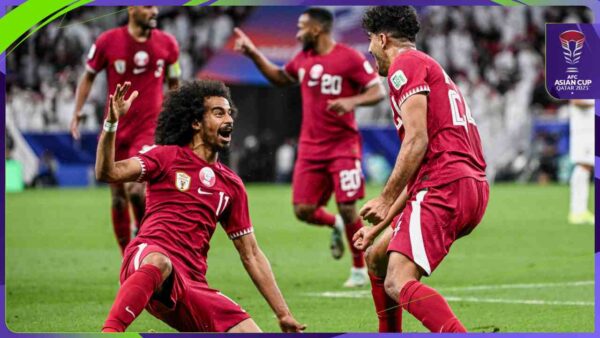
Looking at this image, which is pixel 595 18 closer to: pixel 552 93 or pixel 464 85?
pixel 552 93

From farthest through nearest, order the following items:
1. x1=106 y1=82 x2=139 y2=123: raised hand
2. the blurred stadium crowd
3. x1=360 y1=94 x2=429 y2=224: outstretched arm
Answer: the blurred stadium crowd, x1=360 y1=94 x2=429 y2=224: outstretched arm, x1=106 y1=82 x2=139 y2=123: raised hand

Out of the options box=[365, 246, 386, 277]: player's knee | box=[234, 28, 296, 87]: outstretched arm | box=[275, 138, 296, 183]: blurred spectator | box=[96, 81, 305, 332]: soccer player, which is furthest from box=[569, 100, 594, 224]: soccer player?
box=[275, 138, 296, 183]: blurred spectator

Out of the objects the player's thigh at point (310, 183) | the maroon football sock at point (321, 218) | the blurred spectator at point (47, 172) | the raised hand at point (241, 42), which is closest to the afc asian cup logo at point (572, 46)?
the raised hand at point (241, 42)

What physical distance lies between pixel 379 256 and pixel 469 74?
1666 cm

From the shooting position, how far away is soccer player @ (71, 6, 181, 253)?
32.7 ft

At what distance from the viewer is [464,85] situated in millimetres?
22547

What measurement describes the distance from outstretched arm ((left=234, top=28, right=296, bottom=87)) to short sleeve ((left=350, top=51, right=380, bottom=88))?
0.51 meters

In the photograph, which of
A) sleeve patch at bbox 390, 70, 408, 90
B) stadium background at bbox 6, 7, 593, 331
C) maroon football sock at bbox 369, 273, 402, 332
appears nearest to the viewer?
sleeve patch at bbox 390, 70, 408, 90

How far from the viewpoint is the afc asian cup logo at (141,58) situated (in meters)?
9.97

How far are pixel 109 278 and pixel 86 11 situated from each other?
392cm

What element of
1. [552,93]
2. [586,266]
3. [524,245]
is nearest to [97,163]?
[552,93]

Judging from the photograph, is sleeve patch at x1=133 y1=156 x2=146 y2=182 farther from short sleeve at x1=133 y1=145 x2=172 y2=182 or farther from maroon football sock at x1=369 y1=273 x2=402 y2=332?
maroon football sock at x1=369 y1=273 x2=402 y2=332

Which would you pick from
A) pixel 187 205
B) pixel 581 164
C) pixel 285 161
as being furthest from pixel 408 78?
pixel 285 161

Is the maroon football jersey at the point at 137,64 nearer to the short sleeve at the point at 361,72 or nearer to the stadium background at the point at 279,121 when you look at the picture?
the short sleeve at the point at 361,72
